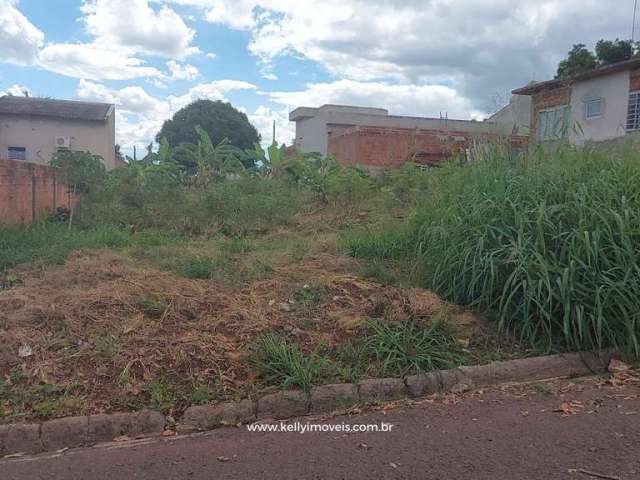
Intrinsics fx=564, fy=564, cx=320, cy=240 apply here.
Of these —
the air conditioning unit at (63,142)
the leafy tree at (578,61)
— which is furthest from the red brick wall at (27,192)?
the leafy tree at (578,61)

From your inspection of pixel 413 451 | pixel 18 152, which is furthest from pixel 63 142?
pixel 413 451

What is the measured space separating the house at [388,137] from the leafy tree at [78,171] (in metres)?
6.04

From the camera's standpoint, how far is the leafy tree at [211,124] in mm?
41625

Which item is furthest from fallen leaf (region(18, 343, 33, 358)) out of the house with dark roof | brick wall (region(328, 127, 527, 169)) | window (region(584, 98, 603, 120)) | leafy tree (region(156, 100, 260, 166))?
leafy tree (region(156, 100, 260, 166))

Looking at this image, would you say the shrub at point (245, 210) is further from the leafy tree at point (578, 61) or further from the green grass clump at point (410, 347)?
the leafy tree at point (578, 61)

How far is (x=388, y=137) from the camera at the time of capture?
19234 millimetres

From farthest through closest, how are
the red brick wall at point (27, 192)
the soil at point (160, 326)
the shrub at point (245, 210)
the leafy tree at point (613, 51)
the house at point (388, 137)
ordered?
the leafy tree at point (613, 51)
the shrub at point (245, 210)
the red brick wall at point (27, 192)
the house at point (388, 137)
the soil at point (160, 326)

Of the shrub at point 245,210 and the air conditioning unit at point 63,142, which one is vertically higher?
the air conditioning unit at point 63,142

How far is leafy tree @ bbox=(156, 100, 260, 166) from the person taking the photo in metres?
41.6

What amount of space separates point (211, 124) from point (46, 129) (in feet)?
52.3

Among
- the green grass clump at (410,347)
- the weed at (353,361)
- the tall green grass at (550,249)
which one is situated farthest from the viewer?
the tall green grass at (550,249)

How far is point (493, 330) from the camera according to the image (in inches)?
189

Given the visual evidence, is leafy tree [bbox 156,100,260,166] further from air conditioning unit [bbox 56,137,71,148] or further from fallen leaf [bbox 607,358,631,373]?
fallen leaf [bbox 607,358,631,373]

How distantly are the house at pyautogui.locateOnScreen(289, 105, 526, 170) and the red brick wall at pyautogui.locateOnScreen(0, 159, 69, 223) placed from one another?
6726 millimetres
